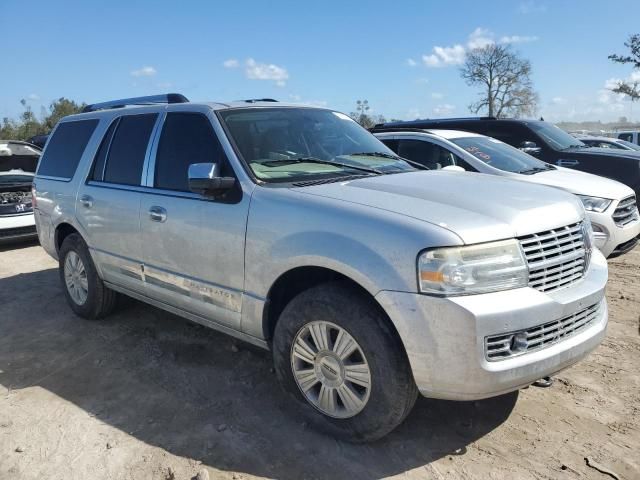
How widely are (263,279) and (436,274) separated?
1.13m

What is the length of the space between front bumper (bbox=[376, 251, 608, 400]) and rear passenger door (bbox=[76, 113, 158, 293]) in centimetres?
243

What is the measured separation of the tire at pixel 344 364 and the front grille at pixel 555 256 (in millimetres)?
782

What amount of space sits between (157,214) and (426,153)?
13.8 feet

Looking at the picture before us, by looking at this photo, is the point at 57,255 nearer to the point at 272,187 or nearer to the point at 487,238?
the point at 272,187

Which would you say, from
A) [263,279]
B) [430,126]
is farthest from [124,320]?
[430,126]

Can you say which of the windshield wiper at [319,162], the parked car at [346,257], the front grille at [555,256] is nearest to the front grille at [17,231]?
the parked car at [346,257]

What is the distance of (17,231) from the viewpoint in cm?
848

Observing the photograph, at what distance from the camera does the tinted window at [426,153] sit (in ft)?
22.7

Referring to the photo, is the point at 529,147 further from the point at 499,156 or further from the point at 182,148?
the point at 182,148

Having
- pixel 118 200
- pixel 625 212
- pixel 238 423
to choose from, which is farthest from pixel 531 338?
pixel 625 212

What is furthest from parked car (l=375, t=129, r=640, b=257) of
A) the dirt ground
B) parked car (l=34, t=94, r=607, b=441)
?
parked car (l=34, t=94, r=607, b=441)

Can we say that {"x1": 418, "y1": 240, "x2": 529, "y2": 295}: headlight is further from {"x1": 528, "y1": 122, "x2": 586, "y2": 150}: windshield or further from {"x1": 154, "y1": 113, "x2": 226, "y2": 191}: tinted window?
{"x1": 528, "y1": 122, "x2": 586, "y2": 150}: windshield

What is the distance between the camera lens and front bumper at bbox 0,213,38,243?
837 centimetres

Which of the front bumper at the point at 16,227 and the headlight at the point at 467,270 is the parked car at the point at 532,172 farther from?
the front bumper at the point at 16,227
